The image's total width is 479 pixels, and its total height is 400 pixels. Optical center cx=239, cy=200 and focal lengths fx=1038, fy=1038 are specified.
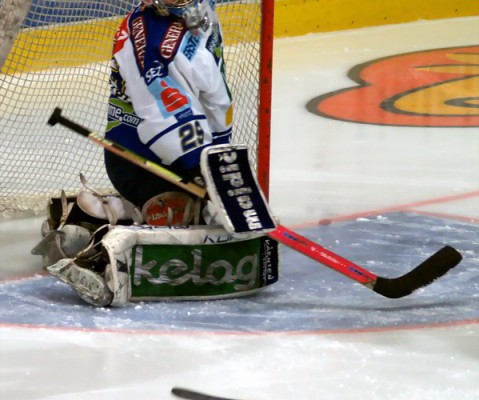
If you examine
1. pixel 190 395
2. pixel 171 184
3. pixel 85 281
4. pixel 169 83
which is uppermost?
pixel 169 83

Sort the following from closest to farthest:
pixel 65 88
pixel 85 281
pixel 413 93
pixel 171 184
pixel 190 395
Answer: pixel 190 395 → pixel 85 281 → pixel 171 184 → pixel 65 88 → pixel 413 93

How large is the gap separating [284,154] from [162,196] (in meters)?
1.47

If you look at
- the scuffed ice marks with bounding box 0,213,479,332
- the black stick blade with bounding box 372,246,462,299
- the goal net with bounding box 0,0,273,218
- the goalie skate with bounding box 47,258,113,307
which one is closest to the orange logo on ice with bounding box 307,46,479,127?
the goal net with bounding box 0,0,273,218

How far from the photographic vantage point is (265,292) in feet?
7.20

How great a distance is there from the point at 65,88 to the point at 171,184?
1.25m

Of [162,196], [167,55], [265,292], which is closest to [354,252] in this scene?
[265,292]

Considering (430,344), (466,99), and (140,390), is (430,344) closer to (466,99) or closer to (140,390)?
(140,390)

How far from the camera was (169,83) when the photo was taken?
2084mm

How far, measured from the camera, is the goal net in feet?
9.16

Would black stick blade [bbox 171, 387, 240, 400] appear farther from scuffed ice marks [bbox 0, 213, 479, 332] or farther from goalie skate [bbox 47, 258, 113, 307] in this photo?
goalie skate [bbox 47, 258, 113, 307]

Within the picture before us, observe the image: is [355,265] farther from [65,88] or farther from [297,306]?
[65,88]

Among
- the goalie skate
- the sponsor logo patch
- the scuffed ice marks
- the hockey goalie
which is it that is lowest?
the scuffed ice marks

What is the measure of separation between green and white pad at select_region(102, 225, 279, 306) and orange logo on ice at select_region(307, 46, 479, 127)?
209cm

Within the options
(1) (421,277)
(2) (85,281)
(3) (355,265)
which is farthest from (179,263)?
(1) (421,277)
